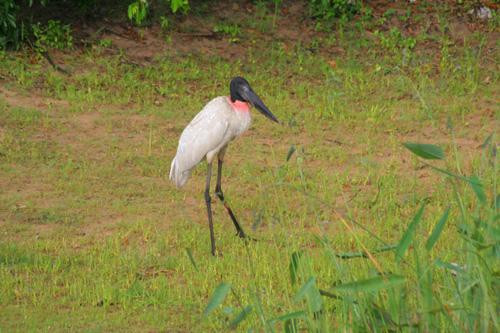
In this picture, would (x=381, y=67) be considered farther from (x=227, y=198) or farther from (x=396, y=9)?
(x=227, y=198)

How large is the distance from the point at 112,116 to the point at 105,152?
28.7 inches

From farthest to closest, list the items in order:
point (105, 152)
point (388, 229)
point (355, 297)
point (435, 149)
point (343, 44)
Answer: point (343, 44) → point (105, 152) → point (388, 229) → point (355, 297) → point (435, 149)

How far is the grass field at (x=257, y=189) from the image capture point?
360 cm

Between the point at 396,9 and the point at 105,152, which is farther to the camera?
the point at 396,9

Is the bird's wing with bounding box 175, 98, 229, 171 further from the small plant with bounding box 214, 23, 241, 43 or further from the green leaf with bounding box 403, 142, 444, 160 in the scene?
the green leaf with bounding box 403, 142, 444, 160

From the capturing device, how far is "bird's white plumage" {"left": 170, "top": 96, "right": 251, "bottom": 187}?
6.84 meters

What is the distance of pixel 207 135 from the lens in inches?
268

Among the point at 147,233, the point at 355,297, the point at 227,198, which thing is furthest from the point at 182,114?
the point at 355,297

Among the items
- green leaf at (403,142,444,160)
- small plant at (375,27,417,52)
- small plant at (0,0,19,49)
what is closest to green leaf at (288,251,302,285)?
green leaf at (403,142,444,160)

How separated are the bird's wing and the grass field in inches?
16.6

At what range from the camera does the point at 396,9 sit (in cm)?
1105

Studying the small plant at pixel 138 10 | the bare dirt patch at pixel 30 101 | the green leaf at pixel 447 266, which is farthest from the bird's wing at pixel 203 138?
the green leaf at pixel 447 266

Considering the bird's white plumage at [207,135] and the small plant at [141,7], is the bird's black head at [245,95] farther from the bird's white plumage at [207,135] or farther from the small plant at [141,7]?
the small plant at [141,7]

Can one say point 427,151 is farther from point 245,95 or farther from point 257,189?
point 257,189
